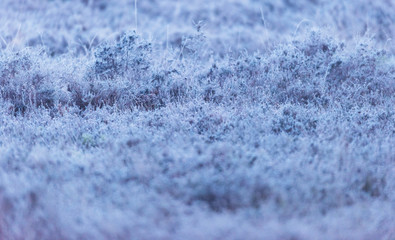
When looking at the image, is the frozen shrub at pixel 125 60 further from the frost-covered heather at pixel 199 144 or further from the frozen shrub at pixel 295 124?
the frozen shrub at pixel 295 124

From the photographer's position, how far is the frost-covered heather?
306 cm

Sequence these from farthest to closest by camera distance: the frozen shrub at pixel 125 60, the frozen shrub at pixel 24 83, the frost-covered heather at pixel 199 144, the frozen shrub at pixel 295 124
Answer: the frozen shrub at pixel 125 60 < the frozen shrub at pixel 24 83 < the frozen shrub at pixel 295 124 < the frost-covered heather at pixel 199 144

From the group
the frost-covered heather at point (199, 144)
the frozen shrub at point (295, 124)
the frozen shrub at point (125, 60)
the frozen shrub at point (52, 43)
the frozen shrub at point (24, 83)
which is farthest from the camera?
the frozen shrub at point (52, 43)

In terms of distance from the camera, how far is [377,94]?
229 inches

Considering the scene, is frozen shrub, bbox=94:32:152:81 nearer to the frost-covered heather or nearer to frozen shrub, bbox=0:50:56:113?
the frost-covered heather

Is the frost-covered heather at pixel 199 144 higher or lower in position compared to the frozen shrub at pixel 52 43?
higher

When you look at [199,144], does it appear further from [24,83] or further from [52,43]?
[52,43]

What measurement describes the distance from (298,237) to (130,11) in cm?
1134

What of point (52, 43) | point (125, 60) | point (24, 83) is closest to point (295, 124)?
point (125, 60)

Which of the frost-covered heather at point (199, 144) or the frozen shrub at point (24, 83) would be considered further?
the frozen shrub at point (24, 83)

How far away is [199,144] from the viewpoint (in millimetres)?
4062

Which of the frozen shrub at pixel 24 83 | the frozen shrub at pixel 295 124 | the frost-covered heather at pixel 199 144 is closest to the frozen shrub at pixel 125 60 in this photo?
the frost-covered heather at pixel 199 144

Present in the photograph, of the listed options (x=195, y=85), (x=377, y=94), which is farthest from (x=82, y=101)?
(x=377, y=94)

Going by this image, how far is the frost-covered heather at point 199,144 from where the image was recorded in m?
3.06
